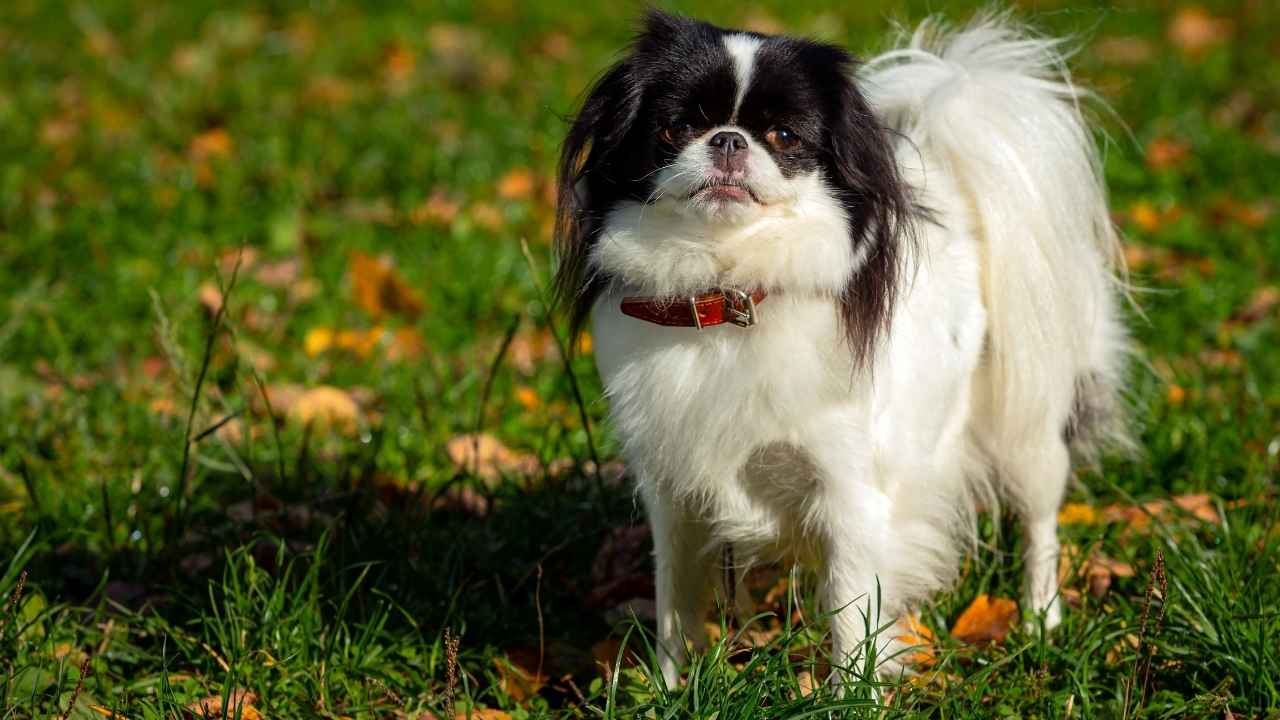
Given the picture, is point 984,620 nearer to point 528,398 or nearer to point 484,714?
point 484,714

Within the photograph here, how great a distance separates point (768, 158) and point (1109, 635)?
1129 millimetres

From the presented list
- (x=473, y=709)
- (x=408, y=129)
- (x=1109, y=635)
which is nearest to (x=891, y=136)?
(x=1109, y=635)

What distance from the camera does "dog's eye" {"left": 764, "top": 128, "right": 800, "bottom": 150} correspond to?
2.26 metres

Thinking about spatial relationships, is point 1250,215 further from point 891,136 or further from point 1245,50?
point 891,136

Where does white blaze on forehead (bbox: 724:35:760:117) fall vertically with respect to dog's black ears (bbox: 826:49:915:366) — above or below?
above

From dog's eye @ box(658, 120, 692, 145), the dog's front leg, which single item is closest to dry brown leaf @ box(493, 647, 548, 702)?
the dog's front leg

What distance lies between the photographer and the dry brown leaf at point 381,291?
433 centimetres

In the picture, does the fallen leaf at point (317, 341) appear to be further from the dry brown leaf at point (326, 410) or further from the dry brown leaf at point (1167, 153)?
the dry brown leaf at point (1167, 153)

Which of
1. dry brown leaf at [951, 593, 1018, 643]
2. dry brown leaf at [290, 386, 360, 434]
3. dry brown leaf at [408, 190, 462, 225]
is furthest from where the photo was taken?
dry brown leaf at [408, 190, 462, 225]

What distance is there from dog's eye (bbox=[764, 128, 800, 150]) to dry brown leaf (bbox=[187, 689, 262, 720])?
4.41ft

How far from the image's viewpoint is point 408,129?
5.64 meters

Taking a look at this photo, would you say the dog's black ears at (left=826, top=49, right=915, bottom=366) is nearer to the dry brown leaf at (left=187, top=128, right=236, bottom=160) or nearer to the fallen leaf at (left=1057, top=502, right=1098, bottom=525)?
the fallen leaf at (left=1057, top=502, right=1098, bottom=525)

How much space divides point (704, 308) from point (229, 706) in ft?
3.85

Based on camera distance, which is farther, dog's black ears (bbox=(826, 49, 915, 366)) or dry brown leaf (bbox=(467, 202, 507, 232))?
dry brown leaf (bbox=(467, 202, 507, 232))
